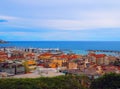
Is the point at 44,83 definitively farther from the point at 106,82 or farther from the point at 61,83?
the point at 106,82

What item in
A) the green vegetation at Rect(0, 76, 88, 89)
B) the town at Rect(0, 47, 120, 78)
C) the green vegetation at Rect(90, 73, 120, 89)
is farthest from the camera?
the town at Rect(0, 47, 120, 78)

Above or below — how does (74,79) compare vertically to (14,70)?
above

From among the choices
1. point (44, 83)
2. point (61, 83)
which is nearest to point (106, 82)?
point (61, 83)

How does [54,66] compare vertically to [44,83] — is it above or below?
below

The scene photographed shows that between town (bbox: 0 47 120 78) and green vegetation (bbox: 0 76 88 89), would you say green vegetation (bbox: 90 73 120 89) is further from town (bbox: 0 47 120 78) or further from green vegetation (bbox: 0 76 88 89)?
town (bbox: 0 47 120 78)

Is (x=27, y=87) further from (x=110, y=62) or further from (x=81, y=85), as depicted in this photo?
(x=110, y=62)

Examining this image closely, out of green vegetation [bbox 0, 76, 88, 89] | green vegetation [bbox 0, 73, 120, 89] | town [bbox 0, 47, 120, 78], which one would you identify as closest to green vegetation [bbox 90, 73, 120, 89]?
green vegetation [bbox 0, 73, 120, 89]

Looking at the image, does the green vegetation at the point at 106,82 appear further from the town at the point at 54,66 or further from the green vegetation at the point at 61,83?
the town at the point at 54,66

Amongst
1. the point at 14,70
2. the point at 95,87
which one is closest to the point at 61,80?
the point at 95,87
